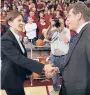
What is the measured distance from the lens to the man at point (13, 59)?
3543 mm

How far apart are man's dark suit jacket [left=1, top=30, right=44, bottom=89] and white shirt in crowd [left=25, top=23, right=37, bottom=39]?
7.77m

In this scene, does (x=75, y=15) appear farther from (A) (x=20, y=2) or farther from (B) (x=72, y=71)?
(A) (x=20, y=2)

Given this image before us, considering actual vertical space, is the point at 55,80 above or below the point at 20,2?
below

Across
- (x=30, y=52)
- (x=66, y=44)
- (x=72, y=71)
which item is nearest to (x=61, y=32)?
(x=66, y=44)

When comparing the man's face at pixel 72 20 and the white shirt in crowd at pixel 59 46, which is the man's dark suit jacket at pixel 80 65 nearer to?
the man's face at pixel 72 20

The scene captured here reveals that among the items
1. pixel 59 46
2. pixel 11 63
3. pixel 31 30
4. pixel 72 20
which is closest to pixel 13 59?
pixel 11 63

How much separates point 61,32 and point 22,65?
124 inches

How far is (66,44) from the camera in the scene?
21.3ft

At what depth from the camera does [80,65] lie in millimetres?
3125

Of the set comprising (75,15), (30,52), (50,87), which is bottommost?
(50,87)

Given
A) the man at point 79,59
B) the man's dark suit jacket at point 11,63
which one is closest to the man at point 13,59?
the man's dark suit jacket at point 11,63

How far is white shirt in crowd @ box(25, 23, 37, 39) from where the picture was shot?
11445 mm

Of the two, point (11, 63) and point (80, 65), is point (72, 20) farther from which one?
point (11, 63)

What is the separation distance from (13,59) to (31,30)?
8.08 metres
